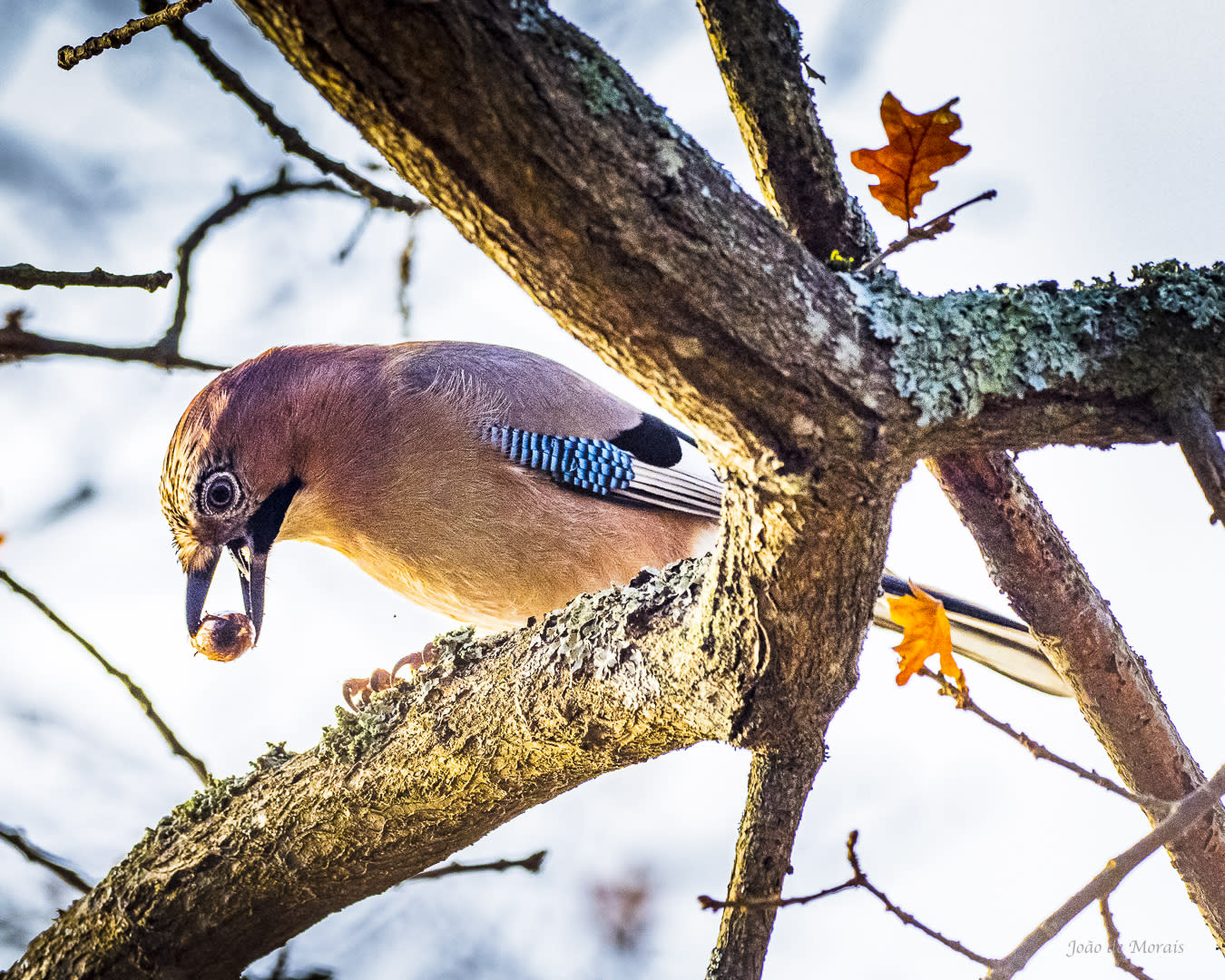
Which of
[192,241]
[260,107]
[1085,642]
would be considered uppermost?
[260,107]

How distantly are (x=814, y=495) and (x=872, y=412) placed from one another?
0.13m

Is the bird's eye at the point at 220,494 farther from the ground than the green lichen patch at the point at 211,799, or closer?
farther from the ground

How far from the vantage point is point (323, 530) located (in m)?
2.90

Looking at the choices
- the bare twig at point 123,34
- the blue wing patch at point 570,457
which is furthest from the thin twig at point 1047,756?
the bare twig at point 123,34

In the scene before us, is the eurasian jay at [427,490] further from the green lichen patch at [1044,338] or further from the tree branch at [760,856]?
the green lichen patch at [1044,338]

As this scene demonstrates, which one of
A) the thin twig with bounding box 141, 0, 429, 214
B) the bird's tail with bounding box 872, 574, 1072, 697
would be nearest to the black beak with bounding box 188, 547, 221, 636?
the thin twig with bounding box 141, 0, 429, 214

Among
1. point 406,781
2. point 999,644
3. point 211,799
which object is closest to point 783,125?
point 406,781

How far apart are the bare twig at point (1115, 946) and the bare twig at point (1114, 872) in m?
0.10

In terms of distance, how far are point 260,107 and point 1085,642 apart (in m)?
2.35

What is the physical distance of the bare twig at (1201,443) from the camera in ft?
4.12

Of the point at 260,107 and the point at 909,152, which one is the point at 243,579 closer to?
the point at 260,107

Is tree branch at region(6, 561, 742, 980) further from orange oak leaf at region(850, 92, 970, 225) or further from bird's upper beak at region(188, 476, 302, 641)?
orange oak leaf at region(850, 92, 970, 225)

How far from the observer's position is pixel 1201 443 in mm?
1294

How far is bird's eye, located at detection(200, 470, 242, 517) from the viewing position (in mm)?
2629
